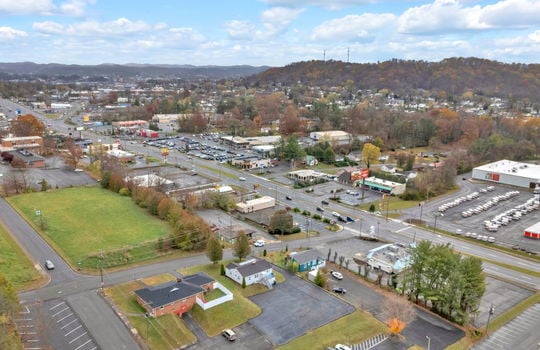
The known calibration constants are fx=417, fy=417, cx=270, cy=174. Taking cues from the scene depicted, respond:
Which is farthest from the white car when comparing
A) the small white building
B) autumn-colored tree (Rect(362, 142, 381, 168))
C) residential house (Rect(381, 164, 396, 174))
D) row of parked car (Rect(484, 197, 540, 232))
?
the small white building

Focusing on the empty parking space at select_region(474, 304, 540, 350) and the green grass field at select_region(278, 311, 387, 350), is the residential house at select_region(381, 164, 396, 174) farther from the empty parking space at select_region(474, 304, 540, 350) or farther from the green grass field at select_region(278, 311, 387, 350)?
the green grass field at select_region(278, 311, 387, 350)

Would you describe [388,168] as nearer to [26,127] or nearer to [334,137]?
[334,137]

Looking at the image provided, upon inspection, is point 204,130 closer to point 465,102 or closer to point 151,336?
point 151,336

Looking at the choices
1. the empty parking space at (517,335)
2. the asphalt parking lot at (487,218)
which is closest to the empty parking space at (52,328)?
the empty parking space at (517,335)

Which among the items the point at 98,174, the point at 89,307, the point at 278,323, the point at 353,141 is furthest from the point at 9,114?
the point at 278,323

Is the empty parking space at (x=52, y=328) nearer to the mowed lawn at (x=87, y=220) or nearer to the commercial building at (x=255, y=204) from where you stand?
the mowed lawn at (x=87, y=220)

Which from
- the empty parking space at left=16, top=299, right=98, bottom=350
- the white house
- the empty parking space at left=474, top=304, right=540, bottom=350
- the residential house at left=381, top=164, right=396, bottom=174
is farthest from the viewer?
the residential house at left=381, top=164, right=396, bottom=174
